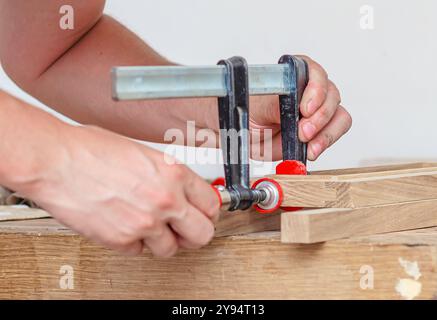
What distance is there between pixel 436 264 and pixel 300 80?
0.33 meters

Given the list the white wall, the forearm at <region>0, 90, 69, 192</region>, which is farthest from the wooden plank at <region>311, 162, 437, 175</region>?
the white wall

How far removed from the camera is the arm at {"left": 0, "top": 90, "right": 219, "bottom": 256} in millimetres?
835

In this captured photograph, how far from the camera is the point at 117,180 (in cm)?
83

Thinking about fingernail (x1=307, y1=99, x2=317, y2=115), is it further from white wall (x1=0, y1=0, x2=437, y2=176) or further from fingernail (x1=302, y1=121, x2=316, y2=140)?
white wall (x1=0, y1=0, x2=437, y2=176)

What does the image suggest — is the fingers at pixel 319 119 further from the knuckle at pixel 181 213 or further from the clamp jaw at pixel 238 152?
the knuckle at pixel 181 213

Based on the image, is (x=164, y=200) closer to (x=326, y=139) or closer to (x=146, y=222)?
(x=146, y=222)

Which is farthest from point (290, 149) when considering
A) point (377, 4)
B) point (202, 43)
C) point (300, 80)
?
point (202, 43)

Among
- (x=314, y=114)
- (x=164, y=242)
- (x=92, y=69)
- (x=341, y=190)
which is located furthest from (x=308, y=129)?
(x=92, y=69)

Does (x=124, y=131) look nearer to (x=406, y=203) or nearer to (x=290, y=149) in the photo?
(x=290, y=149)

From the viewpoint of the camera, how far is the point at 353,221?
3.32 feet

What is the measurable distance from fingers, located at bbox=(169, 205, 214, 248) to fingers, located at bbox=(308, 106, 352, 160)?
0.32 m

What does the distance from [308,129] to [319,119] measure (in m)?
0.02

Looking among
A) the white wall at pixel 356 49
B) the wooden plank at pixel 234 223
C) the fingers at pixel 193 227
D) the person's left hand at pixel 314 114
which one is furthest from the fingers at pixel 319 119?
the white wall at pixel 356 49

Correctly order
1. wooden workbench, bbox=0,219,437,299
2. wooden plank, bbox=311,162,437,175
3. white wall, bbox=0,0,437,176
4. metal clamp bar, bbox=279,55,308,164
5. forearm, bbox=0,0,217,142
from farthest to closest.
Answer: white wall, bbox=0,0,437,176, forearm, bbox=0,0,217,142, wooden plank, bbox=311,162,437,175, metal clamp bar, bbox=279,55,308,164, wooden workbench, bbox=0,219,437,299
